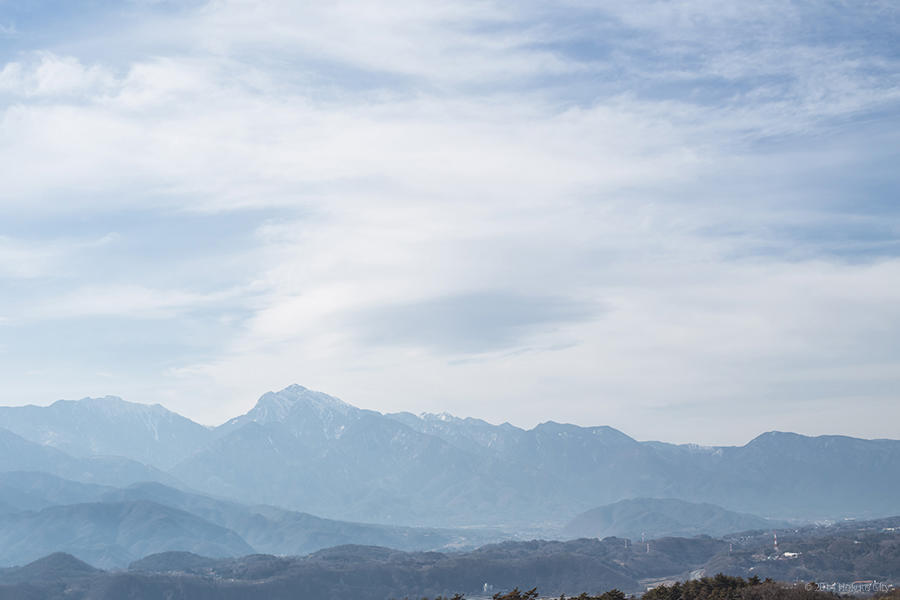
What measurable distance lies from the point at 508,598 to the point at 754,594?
121ft

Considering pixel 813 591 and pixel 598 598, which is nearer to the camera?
pixel 813 591

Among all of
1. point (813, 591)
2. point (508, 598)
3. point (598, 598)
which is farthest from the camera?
point (598, 598)

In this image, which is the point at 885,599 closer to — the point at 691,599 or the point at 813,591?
the point at 813,591

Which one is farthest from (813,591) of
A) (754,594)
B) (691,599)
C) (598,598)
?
(598,598)

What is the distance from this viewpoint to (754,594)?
139 metres

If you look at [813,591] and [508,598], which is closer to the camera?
[508,598]

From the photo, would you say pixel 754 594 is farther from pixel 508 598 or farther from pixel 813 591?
pixel 508 598

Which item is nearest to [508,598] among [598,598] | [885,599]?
[598,598]

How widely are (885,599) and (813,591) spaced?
9.48 meters

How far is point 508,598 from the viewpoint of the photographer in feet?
423

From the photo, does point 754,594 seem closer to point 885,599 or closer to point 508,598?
point 885,599

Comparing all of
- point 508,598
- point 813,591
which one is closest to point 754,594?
point 813,591

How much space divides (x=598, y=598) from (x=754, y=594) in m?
22.4

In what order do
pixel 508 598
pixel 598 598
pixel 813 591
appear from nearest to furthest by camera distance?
pixel 508 598 < pixel 813 591 < pixel 598 598
